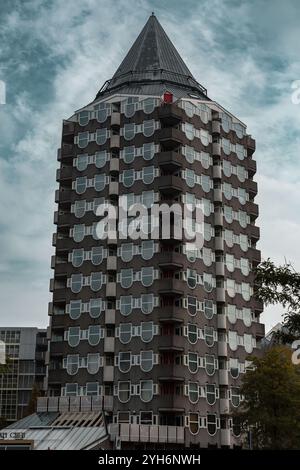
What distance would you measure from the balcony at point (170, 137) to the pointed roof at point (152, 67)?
12865 mm

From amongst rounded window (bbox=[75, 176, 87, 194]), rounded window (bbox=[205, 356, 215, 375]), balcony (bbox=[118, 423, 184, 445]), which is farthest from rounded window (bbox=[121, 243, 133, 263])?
balcony (bbox=[118, 423, 184, 445])

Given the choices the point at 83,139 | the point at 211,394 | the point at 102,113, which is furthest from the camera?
the point at 83,139

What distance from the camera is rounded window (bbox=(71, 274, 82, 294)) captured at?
3756 inches

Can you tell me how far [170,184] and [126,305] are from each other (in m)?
17.7

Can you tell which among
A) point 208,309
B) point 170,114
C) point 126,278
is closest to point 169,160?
point 170,114

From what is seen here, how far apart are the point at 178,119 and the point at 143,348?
33.5 meters

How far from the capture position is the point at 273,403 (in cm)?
6288

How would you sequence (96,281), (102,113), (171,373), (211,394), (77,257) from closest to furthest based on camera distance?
(171,373), (211,394), (96,281), (77,257), (102,113)

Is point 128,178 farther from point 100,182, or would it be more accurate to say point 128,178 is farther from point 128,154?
point 100,182

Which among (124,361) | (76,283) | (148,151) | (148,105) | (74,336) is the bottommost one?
(124,361)

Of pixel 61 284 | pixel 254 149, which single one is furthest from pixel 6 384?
pixel 254 149

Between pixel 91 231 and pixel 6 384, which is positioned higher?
pixel 91 231

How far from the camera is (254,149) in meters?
111

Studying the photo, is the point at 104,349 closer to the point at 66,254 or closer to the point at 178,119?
the point at 66,254
